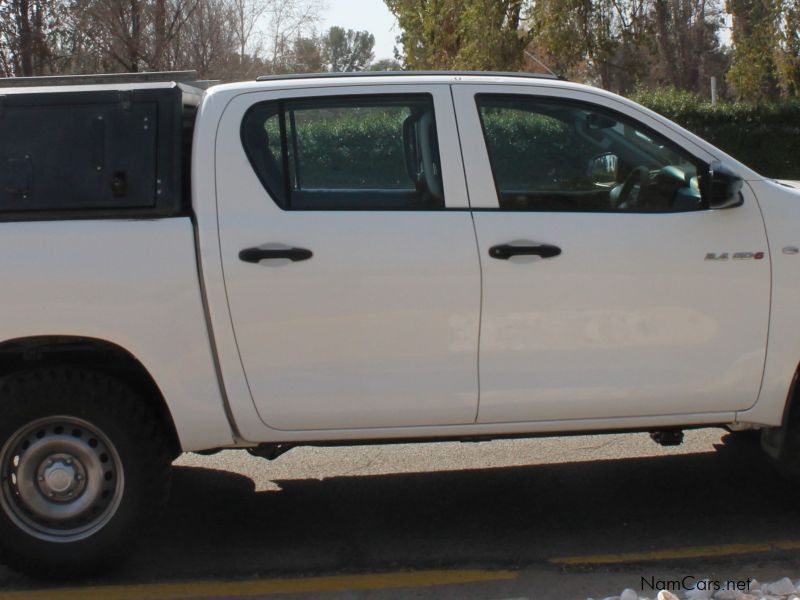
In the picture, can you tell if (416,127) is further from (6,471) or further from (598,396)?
(6,471)

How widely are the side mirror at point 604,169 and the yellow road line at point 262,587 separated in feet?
5.44

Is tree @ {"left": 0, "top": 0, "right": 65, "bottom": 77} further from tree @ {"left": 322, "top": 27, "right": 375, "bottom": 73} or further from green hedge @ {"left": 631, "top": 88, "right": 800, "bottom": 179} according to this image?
tree @ {"left": 322, "top": 27, "right": 375, "bottom": 73}

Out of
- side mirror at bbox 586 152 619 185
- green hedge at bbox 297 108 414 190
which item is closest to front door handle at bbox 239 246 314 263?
green hedge at bbox 297 108 414 190

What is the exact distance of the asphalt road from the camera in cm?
423

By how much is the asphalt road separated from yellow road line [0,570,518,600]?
0.04 feet

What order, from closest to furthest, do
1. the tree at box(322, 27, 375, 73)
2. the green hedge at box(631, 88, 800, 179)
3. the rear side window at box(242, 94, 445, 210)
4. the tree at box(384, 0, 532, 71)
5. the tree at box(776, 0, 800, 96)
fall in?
1. the rear side window at box(242, 94, 445, 210)
2. the tree at box(776, 0, 800, 96)
3. the green hedge at box(631, 88, 800, 179)
4. the tree at box(384, 0, 532, 71)
5. the tree at box(322, 27, 375, 73)

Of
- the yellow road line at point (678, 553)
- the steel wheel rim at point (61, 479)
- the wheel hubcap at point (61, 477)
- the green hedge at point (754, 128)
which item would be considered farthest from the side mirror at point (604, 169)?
the green hedge at point (754, 128)

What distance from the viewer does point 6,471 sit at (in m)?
Answer: 4.12

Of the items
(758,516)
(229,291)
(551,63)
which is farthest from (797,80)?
(229,291)

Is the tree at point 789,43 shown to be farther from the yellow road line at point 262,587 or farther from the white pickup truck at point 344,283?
the yellow road line at point 262,587

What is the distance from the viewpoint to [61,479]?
162 inches

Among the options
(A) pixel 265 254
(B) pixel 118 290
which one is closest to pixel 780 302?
(A) pixel 265 254

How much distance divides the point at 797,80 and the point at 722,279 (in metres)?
18.7

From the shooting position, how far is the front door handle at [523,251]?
4.12 m
